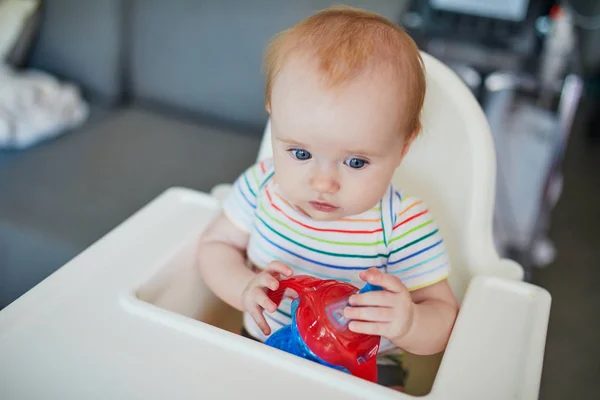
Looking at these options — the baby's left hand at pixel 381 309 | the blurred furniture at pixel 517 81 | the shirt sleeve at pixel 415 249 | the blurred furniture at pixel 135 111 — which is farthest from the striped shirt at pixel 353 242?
the blurred furniture at pixel 517 81

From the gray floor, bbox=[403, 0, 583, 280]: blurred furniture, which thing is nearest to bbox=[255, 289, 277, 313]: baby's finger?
the gray floor

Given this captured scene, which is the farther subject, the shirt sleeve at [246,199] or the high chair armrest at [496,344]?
the shirt sleeve at [246,199]

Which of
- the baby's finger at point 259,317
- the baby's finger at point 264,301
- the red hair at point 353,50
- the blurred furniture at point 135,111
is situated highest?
the red hair at point 353,50

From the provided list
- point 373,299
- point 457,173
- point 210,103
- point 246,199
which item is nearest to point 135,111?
point 210,103

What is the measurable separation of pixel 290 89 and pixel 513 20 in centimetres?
127

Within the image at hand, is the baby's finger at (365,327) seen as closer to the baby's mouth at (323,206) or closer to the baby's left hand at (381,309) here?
the baby's left hand at (381,309)

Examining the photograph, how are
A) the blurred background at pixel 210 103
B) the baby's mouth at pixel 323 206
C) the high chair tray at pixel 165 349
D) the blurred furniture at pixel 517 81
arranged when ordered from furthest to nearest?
the blurred furniture at pixel 517 81
the blurred background at pixel 210 103
the baby's mouth at pixel 323 206
the high chair tray at pixel 165 349

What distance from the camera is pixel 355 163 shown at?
61 centimetres

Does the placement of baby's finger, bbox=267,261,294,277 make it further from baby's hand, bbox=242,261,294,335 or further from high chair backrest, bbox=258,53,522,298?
high chair backrest, bbox=258,53,522,298

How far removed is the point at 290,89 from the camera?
1.92ft

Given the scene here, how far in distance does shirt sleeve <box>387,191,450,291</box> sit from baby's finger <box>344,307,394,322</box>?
0.39 feet

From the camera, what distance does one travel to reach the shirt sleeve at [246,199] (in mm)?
764

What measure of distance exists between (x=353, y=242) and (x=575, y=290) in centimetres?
117

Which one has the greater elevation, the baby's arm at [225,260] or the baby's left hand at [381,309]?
the baby's left hand at [381,309]
